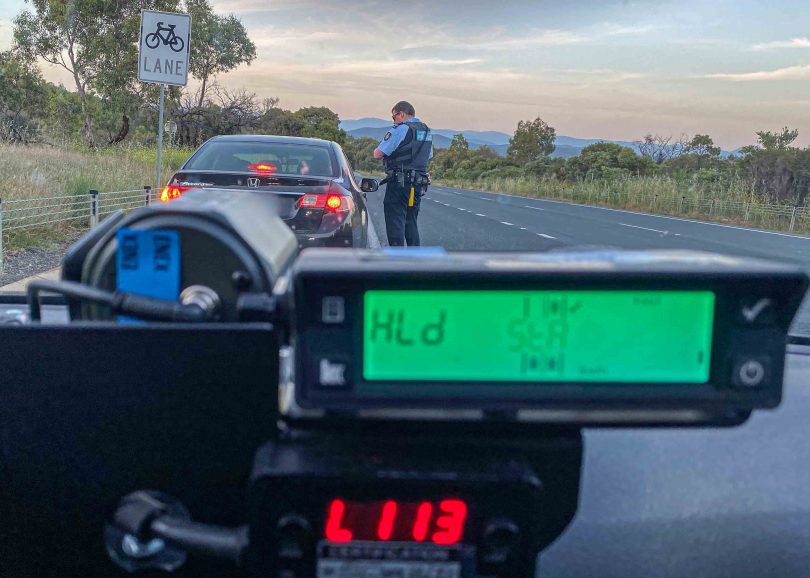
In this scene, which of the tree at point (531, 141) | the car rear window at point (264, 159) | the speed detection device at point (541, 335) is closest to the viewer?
the speed detection device at point (541, 335)

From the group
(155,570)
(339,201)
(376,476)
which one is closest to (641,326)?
(376,476)

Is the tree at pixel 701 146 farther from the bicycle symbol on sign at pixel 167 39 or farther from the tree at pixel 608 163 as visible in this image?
the bicycle symbol on sign at pixel 167 39

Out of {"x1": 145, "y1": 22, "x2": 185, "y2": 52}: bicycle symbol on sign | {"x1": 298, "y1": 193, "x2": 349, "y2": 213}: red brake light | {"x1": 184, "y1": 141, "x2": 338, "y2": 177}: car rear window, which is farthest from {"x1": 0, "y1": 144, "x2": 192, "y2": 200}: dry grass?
{"x1": 298, "y1": 193, "x2": 349, "y2": 213}: red brake light

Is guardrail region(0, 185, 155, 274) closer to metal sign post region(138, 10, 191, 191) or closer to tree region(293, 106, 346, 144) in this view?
metal sign post region(138, 10, 191, 191)

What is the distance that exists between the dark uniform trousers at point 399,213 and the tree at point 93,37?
25409 mm

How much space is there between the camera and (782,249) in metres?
18.9

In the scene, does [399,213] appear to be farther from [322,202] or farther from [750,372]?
[750,372]

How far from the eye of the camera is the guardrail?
39.5ft

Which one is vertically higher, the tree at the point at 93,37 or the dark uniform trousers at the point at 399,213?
the tree at the point at 93,37

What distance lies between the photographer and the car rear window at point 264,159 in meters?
8.16

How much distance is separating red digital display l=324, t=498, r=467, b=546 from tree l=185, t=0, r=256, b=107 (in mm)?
42642

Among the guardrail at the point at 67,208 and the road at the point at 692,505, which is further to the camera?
the guardrail at the point at 67,208

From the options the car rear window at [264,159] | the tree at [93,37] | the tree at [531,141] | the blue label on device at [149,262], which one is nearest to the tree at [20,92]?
the tree at [93,37]

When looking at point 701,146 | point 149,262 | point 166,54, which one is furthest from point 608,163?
point 149,262
